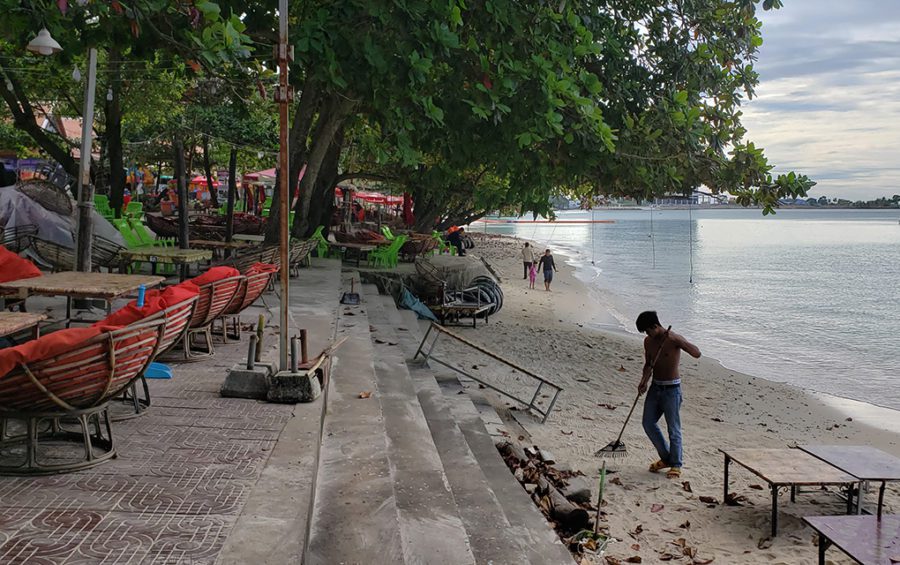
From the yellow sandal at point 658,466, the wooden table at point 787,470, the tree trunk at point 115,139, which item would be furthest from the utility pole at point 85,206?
the tree trunk at point 115,139

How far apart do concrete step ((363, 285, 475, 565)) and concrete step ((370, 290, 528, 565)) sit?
29cm

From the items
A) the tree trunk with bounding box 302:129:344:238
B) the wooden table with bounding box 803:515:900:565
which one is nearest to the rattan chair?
the wooden table with bounding box 803:515:900:565

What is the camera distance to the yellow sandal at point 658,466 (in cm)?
769

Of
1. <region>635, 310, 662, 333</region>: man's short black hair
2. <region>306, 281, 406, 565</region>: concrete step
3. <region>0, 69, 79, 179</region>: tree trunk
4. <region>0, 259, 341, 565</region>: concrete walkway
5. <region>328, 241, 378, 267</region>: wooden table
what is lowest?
<region>306, 281, 406, 565</region>: concrete step

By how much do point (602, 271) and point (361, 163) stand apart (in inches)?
913

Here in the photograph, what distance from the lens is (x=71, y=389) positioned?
335 centimetres

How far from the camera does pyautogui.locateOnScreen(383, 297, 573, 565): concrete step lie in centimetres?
466

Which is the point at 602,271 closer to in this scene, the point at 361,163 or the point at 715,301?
the point at 715,301

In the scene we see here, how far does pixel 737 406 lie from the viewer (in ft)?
39.6

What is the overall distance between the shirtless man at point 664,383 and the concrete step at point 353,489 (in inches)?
121

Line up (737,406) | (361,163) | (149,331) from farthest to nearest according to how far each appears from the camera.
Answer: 1. (361,163)
2. (737,406)
3. (149,331)

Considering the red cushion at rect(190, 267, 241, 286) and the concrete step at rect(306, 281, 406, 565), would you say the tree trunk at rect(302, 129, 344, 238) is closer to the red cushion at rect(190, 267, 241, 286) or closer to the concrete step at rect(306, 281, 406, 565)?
the red cushion at rect(190, 267, 241, 286)

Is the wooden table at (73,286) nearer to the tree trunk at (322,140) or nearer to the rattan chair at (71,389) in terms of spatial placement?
the rattan chair at (71,389)

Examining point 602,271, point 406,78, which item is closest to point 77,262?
point 406,78
